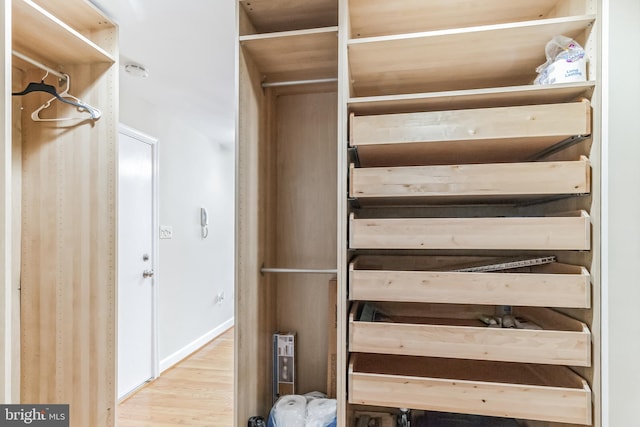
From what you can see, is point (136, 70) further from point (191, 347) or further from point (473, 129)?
point (191, 347)

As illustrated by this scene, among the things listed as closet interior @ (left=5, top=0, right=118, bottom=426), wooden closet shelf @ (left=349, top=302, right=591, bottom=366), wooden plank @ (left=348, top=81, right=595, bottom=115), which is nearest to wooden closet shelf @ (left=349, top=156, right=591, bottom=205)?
wooden plank @ (left=348, top=81, right=595, bottom=115)

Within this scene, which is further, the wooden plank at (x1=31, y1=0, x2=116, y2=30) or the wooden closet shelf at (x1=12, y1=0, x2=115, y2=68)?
the wooden plank at (x1=31, y1=0, x2=116, y2=30)

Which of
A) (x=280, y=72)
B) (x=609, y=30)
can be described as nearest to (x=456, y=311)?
(x=609, y=30)

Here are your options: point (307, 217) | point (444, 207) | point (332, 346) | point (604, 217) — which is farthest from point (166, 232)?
point (604, 217)

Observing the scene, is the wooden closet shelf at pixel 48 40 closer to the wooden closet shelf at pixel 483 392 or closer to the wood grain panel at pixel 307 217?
the wood grain panel at pixel 307 217

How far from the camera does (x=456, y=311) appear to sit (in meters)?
1.73

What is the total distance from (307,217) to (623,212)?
135cm

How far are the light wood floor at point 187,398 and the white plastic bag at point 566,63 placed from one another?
102 inches

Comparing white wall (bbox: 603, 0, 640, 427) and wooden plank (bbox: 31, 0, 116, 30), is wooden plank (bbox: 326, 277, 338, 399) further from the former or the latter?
wooden plank (bbox: 31, 0, 116, 30)

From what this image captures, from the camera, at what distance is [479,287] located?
1.28 metres

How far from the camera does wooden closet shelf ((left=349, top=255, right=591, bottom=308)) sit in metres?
1.22

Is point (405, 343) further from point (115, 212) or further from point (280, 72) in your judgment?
point (115, 212)

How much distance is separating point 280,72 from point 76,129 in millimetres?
1092

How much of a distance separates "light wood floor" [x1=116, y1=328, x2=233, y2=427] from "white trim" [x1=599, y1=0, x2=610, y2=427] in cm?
209
